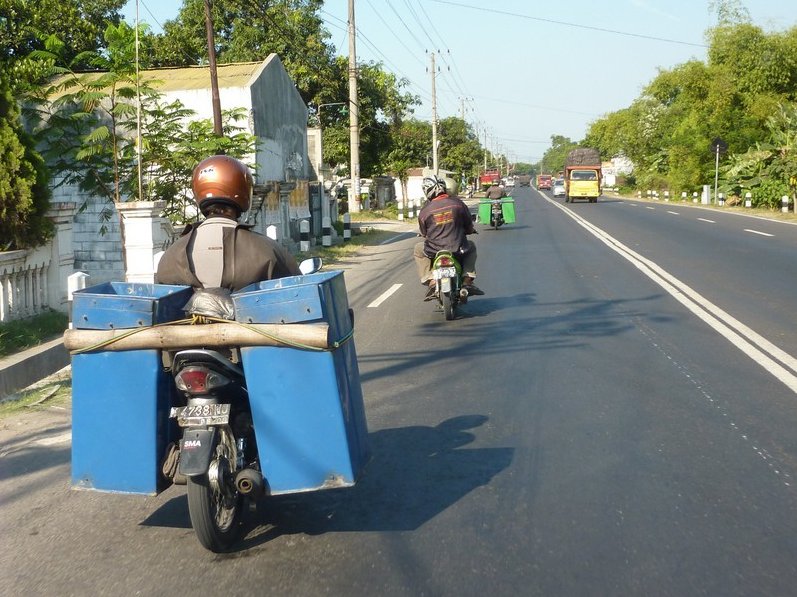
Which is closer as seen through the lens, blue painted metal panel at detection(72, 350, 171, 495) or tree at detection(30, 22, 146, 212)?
blue painted metal panel at detection(72, 350, 171, 495)

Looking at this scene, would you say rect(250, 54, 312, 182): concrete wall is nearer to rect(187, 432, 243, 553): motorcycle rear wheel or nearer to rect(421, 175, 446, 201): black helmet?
rect(421, 175, 446, 201): black helmet

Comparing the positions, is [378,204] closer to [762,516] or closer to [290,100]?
[290,100]

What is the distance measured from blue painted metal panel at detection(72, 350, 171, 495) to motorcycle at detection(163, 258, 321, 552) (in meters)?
0.09

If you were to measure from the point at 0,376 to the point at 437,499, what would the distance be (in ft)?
15.3

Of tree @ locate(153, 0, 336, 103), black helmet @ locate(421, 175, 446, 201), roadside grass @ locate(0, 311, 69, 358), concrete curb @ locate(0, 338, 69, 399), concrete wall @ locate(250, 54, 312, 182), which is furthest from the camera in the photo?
tree @ locate(153, 0, 336, 103)

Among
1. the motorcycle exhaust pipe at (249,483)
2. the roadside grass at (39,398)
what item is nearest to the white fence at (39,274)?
the roadside grass at (39,398)

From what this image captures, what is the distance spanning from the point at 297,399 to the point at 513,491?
1.46 m

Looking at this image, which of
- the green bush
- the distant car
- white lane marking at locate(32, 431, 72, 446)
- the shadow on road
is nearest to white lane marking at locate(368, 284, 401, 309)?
white lane marking at locate(32, 431, 72, 446)

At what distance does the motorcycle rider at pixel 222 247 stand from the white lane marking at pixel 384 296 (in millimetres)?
7953

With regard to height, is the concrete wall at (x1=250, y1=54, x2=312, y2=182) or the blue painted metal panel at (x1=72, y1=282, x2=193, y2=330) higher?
the concrete wall at (x1=250, y1=54, x2=312, y2=182)

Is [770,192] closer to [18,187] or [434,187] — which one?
[434,187]

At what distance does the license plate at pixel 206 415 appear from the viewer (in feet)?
13.3

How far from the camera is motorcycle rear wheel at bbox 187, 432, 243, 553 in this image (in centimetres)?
401

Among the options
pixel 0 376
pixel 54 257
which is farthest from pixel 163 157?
pixel 0 376
